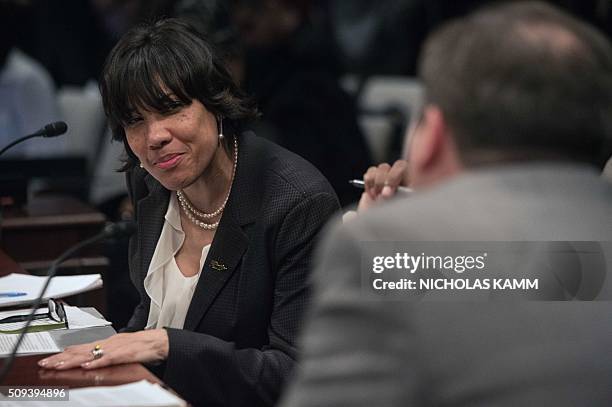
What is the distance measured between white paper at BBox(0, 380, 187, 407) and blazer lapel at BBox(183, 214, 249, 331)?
491 mm

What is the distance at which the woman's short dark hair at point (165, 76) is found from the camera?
2.32 meters

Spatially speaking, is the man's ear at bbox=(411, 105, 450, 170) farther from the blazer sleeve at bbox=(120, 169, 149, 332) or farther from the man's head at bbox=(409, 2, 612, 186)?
the blazer sleeve at bbox=(120, 169, 149, 332)

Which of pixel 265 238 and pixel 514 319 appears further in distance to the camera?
pixel 265 238

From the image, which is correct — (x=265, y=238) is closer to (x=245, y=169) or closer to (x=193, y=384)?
(x=245, y=169)

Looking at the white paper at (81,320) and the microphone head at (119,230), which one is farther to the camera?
the white paper at (81,320)

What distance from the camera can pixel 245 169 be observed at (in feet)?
7.88

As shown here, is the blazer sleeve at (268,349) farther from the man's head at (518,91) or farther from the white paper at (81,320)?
the man's head at (518,91)

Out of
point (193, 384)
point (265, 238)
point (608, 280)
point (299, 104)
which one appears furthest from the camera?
point (299, 104)

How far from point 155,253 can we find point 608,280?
136 cm

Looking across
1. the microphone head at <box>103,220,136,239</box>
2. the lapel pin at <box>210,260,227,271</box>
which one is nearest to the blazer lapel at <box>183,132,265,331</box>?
the lapel pin at <box>210,260,227,271</box>

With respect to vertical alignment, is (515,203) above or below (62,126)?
above

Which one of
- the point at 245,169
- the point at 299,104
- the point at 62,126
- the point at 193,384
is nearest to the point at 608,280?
the point at 193,384

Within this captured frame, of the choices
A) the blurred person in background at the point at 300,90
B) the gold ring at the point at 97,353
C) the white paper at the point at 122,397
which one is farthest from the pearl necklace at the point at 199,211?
the blurred person in background at the point at 300,90

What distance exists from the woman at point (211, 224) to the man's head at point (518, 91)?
109 centimetres
